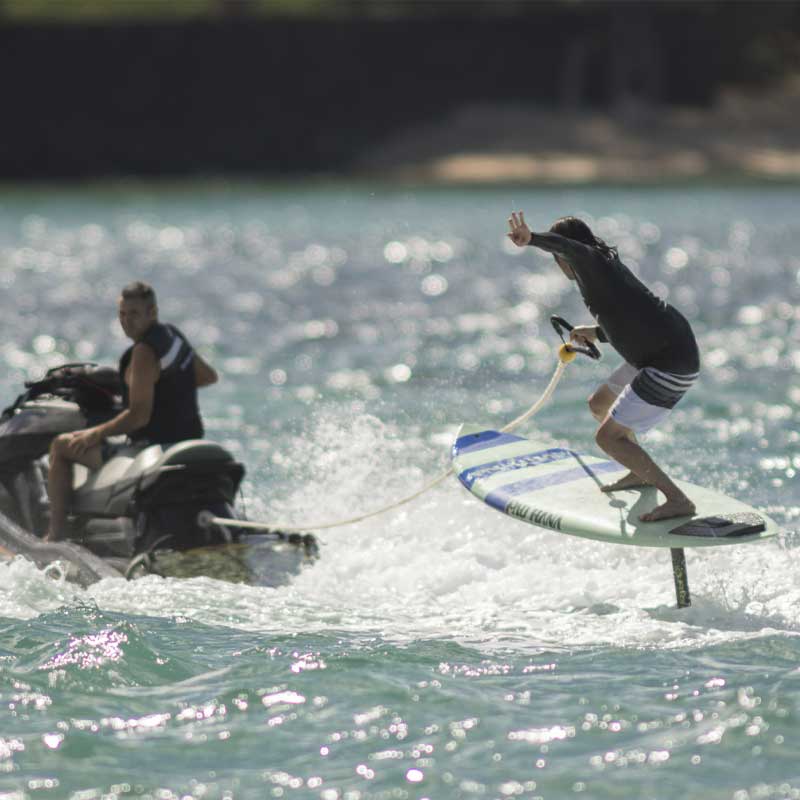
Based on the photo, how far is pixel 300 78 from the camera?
55719mm

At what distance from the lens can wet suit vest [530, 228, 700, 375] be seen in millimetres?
7332

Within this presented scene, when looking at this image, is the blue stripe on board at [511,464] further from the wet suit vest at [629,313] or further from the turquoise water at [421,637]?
the wet suit vest at [629,313]

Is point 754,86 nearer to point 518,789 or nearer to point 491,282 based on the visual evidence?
point 491,282

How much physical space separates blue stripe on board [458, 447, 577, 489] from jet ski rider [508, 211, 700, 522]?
0.74 m

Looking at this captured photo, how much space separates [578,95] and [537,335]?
38.4m

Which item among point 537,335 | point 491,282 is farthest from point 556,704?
point 491,282

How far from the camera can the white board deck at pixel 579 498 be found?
7297 mm

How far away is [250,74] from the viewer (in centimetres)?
5572

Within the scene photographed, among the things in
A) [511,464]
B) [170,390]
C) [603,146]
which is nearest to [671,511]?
[511,464]

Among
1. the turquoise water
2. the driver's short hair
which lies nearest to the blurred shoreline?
the turquoise water

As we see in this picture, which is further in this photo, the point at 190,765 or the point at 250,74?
the point at 250,74

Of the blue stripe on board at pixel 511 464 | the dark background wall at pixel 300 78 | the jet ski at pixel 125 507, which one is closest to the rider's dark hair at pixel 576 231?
the blue stripe on board at pixel 511 464

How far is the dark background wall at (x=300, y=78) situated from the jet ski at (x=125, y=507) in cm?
4454

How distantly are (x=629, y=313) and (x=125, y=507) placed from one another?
2.96 meters
